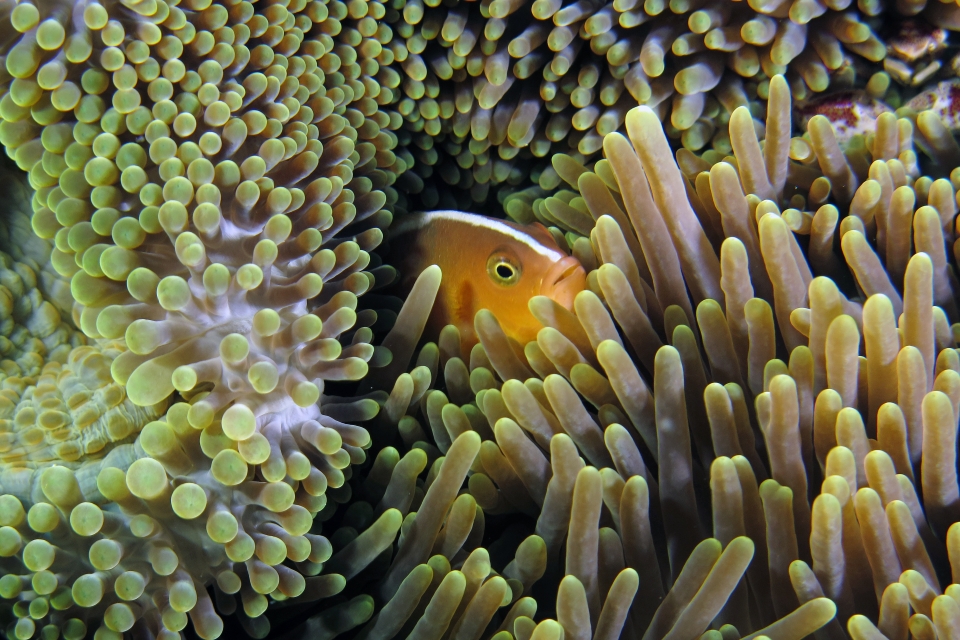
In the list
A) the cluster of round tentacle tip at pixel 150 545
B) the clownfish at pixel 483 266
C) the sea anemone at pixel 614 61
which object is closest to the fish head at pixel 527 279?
the clownfish at pixel 483 266

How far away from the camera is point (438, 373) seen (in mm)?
1444

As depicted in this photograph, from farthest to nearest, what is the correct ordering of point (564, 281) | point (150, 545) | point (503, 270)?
point (503, 270) < point (564, 281) < point (150, 545)

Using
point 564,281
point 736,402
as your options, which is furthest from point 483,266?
point 736,402

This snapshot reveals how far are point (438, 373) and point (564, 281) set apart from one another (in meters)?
0.32

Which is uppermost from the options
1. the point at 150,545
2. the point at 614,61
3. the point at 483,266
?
the point at 614,61

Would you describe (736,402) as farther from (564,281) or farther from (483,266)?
(483,266)

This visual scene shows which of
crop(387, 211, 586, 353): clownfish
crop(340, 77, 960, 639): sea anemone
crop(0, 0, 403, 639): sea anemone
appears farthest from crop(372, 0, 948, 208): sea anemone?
crop(0, 0, 403, 639): sea anemone

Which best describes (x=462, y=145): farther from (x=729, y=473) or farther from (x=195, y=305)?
(x=729, y=473)

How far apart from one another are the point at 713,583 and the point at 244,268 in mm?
780

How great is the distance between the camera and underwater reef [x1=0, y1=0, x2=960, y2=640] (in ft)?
3.07

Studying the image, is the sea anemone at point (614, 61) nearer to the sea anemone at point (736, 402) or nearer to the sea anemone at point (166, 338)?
the sea anemone at point (736, 402)

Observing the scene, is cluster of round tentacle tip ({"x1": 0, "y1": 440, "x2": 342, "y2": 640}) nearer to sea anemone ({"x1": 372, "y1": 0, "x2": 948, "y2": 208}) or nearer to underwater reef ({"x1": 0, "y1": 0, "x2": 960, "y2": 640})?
underwater reef ({"x1": 0, "y1": 0, "x2": 960, "y2": 640})

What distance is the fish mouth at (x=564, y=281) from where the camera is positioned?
1378mm

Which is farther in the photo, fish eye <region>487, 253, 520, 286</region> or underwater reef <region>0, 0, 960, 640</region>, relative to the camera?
fish eye <region>487, 253, 520, 286</region>
